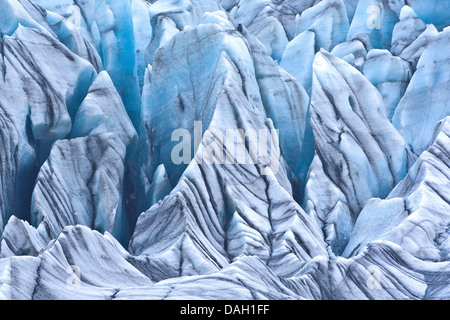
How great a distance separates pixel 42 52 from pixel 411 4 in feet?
25.6

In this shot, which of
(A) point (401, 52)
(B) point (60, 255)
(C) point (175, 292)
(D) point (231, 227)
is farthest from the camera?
(A) point (401, 52)

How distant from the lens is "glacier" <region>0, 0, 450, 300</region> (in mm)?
9227

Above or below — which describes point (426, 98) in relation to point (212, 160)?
below

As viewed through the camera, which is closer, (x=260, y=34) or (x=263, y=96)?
(x=263, y=96)

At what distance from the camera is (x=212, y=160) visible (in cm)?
1130

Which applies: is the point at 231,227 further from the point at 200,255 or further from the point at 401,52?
the point at 401,52

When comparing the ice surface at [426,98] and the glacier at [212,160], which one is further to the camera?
the ice surface at [426,98]

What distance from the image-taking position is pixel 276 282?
349 inches

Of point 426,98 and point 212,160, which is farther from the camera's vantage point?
point 426,98

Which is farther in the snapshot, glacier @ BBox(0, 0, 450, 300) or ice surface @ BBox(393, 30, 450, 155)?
ice surface @ BBox(393, 30, 450, 155)

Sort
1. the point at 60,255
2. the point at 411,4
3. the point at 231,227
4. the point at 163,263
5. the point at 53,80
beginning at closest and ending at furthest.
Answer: the point at 60,255
the point at 163,263
the point at 231,227
the point at 53,80
the point at 411,4

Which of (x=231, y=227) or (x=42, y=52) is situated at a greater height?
(x=42, y=52)

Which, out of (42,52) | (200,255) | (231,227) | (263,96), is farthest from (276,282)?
(42,52)

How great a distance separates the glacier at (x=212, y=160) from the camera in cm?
923
